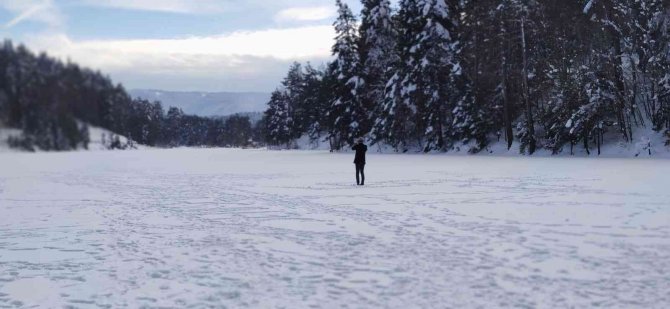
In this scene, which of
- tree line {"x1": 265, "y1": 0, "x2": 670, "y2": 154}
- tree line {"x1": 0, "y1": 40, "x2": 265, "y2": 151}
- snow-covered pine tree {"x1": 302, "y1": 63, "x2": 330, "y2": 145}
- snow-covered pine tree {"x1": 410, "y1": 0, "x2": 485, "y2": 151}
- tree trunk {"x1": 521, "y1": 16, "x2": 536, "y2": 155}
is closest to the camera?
tree line {"x1": 0, "y1": 40, "x2": 265, "y2": 151}

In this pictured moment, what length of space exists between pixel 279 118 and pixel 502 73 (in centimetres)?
5753

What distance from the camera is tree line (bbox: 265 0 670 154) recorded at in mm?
30344

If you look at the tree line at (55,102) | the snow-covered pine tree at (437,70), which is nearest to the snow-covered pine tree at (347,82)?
the snow-covered pine tree at (437,70)

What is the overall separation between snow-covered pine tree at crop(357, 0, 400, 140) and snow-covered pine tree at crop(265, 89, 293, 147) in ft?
124

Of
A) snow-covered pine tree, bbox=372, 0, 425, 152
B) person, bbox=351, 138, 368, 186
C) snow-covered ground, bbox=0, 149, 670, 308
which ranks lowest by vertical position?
snow-covered ground, bbox=0, 149, 670, 308

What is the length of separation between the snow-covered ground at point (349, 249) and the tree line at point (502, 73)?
60.0 ft

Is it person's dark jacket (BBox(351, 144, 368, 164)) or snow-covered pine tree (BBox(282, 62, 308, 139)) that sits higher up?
snow-covered pine tree (BBox(282, 62, 308, 139))

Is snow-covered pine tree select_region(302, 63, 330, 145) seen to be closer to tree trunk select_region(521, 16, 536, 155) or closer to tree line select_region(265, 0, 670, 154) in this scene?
tree line select_region(265, 0, 670, 154)

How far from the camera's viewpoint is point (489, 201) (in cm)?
1258

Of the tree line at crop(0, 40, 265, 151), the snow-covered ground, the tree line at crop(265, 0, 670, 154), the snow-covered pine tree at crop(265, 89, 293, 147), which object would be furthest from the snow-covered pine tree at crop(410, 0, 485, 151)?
the snow-covered pine tree at crop(265, 89, 293, 147)

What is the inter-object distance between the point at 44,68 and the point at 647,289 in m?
8.02

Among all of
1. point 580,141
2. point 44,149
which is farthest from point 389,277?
point 580,141

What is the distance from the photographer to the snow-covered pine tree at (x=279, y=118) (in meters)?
89.5

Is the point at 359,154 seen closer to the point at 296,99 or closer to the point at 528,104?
the point at 528,104
